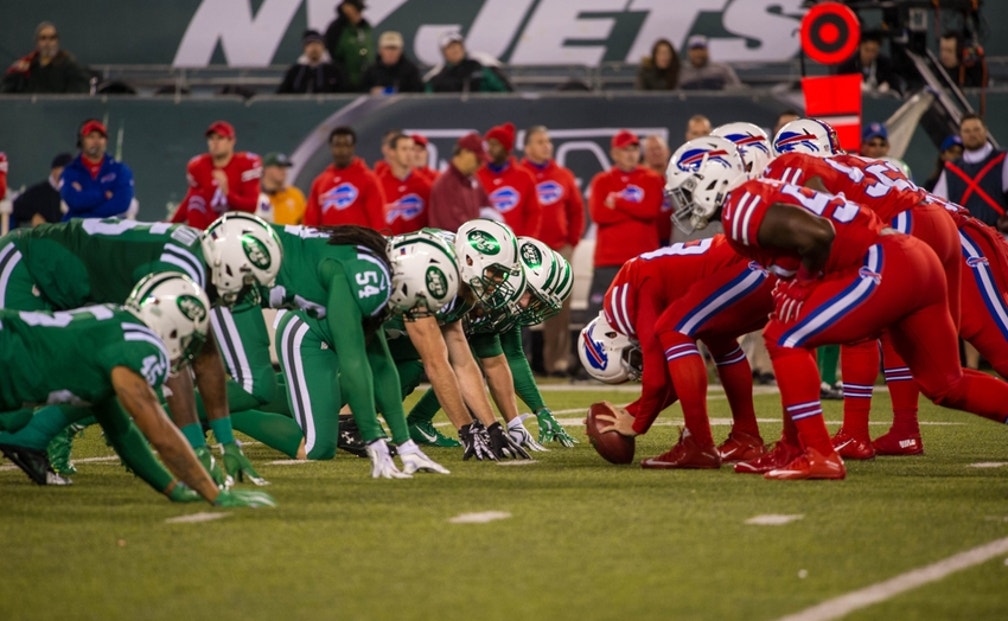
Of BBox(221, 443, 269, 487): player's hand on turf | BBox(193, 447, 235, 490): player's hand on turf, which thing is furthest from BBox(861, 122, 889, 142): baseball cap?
BBox(193, 447, 235, 490): player's hand on turf

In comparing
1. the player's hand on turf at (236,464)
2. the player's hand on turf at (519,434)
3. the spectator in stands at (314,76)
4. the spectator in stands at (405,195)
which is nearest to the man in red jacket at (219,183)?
the spectator in stands at (405,195)

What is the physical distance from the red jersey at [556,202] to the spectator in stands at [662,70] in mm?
1834

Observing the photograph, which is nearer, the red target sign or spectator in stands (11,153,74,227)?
the red target sign

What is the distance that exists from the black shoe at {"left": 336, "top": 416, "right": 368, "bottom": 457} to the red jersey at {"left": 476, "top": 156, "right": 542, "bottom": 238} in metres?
5.34

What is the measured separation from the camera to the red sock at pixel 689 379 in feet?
24.5

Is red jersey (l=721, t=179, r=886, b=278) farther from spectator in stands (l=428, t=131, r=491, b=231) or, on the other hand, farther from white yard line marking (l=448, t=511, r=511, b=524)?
spectator in stands (l=428, t=131, r=491, b=231)

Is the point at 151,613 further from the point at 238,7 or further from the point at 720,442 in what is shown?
the point at 238,7

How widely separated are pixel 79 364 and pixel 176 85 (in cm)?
1123

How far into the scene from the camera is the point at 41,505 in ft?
20.3

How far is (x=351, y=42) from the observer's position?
16.6 m

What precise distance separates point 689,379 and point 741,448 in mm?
861

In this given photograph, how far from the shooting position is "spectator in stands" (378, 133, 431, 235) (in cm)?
1374

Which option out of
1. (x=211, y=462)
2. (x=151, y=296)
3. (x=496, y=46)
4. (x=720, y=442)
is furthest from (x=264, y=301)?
(x=496, y=46)

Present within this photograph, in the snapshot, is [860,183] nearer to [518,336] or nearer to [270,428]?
[518,336]
